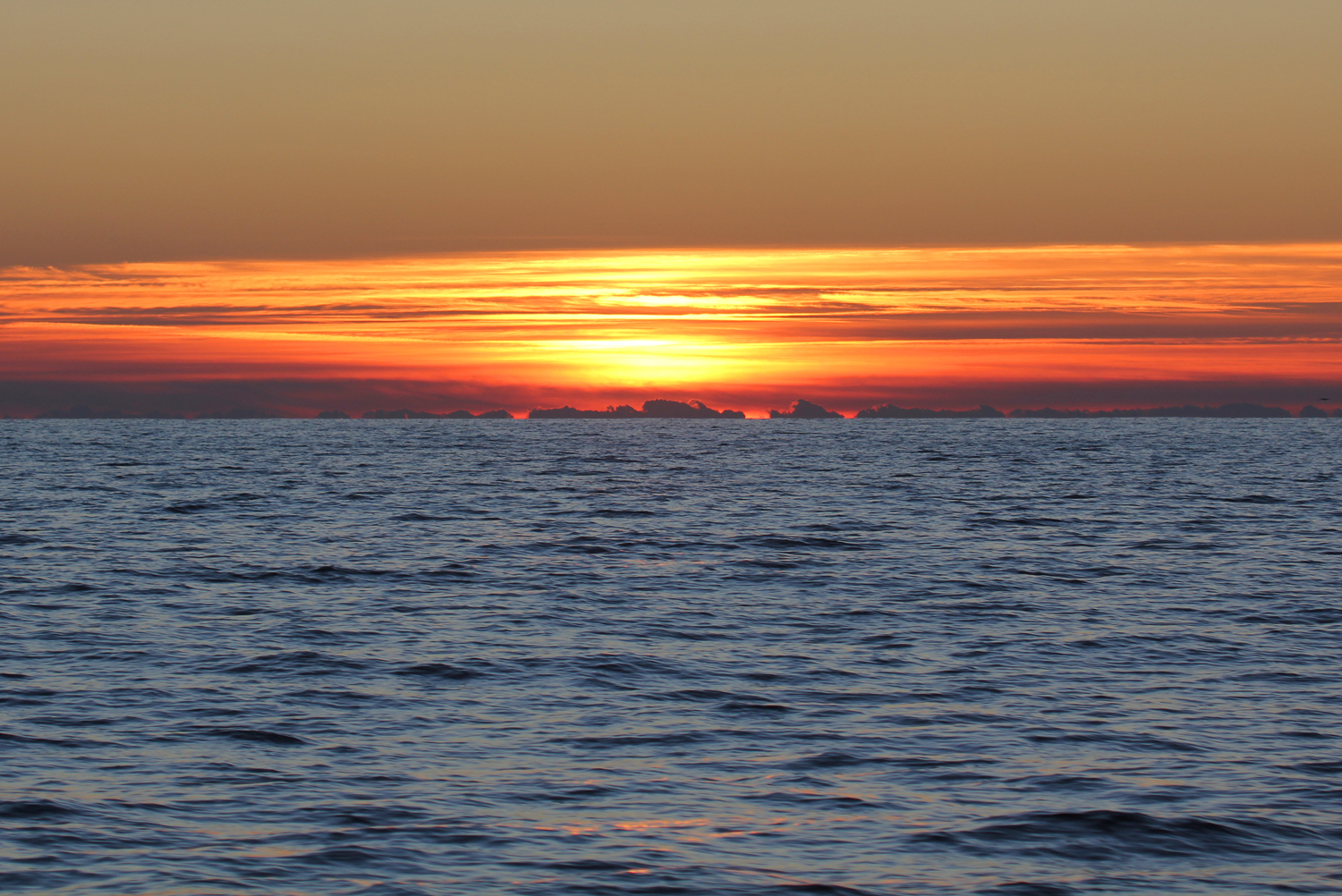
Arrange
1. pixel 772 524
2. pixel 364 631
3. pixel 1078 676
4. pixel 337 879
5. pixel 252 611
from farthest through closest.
Result: pixel 772 524, pixel 252 611, pixel 364 631, pixel 1078 676, pixel 337 879

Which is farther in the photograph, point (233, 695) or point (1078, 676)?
point (1078, 676)

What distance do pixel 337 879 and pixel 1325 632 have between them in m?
21.1

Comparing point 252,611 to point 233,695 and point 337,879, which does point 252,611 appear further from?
point 337,879

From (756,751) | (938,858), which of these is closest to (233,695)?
(756,751)

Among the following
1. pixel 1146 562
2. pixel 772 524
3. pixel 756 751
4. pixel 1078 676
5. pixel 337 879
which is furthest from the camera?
pixel 772 524

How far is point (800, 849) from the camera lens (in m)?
13.8

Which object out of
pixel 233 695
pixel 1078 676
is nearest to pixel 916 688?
pixel 1078 676

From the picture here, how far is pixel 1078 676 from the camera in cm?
2255

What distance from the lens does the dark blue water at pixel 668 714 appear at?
1350 cm

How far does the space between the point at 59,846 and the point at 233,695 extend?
710cm

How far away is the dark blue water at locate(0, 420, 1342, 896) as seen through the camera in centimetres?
1350

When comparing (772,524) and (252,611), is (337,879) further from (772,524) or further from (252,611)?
(772,524)

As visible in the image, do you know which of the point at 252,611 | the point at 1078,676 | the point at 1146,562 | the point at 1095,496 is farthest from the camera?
the point at 1095,496

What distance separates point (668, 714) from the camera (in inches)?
778
